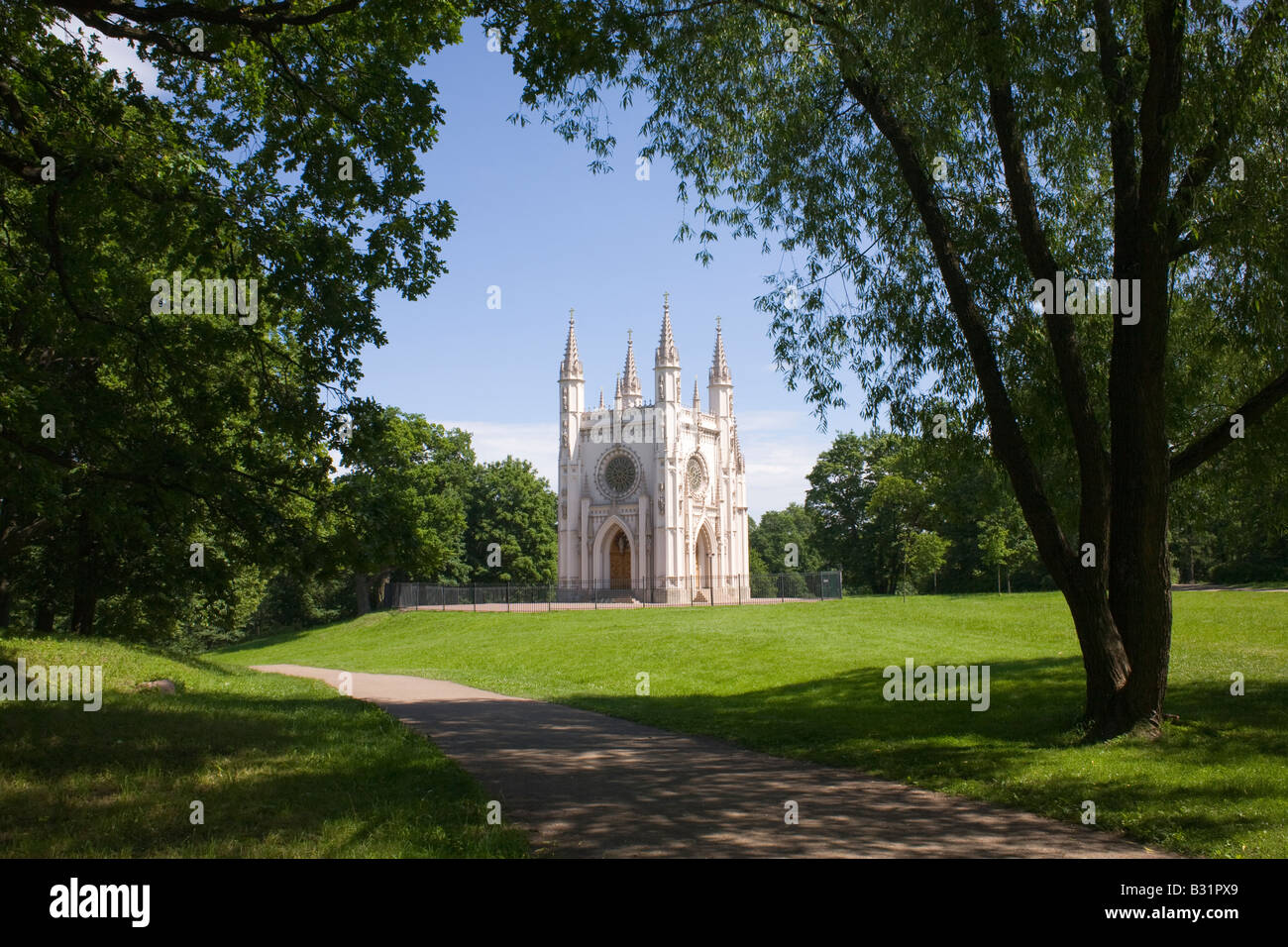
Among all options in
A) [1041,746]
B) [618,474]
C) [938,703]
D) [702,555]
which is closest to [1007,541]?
[702,555]

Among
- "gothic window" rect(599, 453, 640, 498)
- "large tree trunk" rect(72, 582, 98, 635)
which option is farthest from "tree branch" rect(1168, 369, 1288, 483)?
"gothic window" rect(599, 453, 640, 498)

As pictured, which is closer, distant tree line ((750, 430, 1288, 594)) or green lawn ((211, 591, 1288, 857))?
green lawn ((211, 591, 1288, 857))

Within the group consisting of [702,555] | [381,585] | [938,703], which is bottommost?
[381,585]

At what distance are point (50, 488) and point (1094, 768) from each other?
12.9 metres

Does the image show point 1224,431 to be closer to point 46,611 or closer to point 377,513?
point 377,513

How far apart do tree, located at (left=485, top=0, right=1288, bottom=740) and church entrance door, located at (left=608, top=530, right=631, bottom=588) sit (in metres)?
45.4

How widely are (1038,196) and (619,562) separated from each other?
1900 inches

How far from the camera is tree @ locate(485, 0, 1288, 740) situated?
10547 millimetres

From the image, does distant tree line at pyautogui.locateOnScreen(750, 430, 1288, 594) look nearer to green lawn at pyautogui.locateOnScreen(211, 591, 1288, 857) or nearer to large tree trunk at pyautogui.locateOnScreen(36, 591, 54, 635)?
green lawn at pyautogui.locateOnScreen(211, 591, 1288, 857)

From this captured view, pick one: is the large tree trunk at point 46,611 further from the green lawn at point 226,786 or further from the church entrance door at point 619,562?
the church entrance door at point 619,562

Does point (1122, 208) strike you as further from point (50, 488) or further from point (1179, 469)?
point (50, 488)

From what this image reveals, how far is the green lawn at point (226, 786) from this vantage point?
21.9 feet

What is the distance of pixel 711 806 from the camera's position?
8.36m
